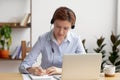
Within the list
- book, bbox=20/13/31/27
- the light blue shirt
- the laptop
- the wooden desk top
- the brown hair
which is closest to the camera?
the laptop

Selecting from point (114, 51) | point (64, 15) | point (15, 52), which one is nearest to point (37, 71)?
point (64, 15)

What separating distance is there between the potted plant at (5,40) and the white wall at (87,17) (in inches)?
17.8

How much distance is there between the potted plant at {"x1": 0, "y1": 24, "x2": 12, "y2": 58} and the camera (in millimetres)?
4090

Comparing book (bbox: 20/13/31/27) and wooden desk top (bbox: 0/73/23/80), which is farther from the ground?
book (bbox: 20/13/31/27)

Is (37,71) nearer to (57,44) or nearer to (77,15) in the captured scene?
(57,44)

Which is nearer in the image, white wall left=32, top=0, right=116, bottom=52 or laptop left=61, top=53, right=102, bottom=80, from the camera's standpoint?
laptop left=61, top=53, right=102, bottom=80

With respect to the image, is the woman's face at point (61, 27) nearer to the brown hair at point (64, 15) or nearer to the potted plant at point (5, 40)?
the brown hair at point (64, 15)

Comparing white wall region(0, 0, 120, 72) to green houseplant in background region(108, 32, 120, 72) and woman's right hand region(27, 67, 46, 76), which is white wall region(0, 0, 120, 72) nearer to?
green houseplant in background region(108, 32, 120, 72)

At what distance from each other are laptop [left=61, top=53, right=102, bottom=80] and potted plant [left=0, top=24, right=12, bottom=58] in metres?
2.24

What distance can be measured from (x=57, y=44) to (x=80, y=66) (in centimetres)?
69

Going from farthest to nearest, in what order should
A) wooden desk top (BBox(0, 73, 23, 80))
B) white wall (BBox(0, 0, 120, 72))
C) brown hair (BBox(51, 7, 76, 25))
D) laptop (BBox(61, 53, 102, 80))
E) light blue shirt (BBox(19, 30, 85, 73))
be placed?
white wall (BBox(0, 0, 120, 72))
light blue shirt (BBox(19, 30, 85, 73))
brown hair (BBox(51, 7, 76, 25))
wooden desk top (BBox(0, 73, 23, 80))
laptop (BBox(61, 53, 102, 80))

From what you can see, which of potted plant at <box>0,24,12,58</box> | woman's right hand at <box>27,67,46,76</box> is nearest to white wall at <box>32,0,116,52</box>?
potted plant at <box>0,24,12,58</box>

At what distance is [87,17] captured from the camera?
14.7 feet

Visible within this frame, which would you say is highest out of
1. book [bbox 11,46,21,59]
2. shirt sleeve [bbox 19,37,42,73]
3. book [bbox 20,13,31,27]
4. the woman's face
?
book [bbox 20,13,31,27]
